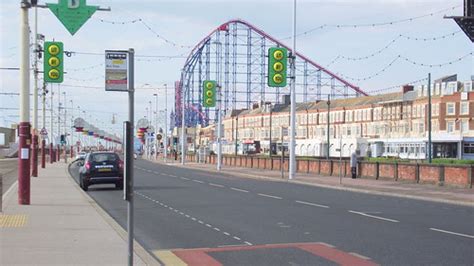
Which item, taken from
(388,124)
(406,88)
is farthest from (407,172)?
→ (406,88)

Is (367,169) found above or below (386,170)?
below

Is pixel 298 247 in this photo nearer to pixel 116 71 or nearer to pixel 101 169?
pixel 116 71

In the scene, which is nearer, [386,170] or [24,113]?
[24,113]

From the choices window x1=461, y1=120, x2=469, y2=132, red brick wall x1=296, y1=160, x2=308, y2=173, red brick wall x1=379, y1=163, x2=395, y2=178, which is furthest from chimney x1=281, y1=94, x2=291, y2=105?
red brick wall x1=379, y1=163, x2=395, y2=178

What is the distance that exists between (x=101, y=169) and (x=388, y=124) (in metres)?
79.3

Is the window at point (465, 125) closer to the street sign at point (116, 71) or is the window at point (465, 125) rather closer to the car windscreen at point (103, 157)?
the car windscreen at point (103, 157)

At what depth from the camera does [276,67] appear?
35.5 m

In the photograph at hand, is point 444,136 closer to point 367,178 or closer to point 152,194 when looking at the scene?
point 367,178

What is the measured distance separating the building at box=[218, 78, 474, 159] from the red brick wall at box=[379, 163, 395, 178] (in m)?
25.0

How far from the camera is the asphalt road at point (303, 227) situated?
1105 centimetres

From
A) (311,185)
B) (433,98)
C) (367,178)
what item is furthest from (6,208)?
(433,98)

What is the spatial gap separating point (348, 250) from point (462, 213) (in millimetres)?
9279

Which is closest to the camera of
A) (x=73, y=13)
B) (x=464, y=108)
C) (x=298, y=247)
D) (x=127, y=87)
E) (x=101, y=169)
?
(x=127, y=87)

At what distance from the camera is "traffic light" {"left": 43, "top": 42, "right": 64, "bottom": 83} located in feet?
69.8
